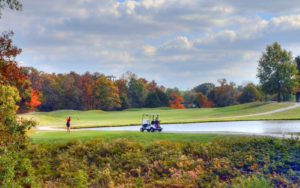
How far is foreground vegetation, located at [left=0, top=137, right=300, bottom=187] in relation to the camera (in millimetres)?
15430

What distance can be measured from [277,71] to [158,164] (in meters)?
59.3

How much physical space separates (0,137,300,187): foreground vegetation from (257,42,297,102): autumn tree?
5655 cm

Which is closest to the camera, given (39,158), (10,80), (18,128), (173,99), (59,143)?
(10,80)

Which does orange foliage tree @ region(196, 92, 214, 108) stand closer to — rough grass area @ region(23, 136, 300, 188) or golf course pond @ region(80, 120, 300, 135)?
golf course pond @ region(80, 120, 300, 135)

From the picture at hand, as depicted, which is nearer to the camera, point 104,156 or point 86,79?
point 104,156

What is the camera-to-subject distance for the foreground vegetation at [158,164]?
50.6 ft

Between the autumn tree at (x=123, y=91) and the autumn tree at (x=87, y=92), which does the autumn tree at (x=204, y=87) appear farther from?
the autumn tree at (x=87, y=92)

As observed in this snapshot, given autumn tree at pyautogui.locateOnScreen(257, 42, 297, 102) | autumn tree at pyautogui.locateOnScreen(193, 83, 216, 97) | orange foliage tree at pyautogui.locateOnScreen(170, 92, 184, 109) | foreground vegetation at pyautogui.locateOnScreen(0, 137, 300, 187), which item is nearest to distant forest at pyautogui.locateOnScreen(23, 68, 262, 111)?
orange foliage tree at pyautogui.locateOnScreen(170, 92, 184, 109)

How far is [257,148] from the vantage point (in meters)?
17.5

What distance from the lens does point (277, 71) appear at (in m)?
73.2

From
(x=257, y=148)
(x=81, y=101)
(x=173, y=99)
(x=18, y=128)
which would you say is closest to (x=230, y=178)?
(x=257, y=148)

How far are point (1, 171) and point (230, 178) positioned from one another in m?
7.58

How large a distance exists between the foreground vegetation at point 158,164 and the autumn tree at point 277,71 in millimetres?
56552

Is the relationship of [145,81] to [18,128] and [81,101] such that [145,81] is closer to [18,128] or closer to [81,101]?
[81,101]
